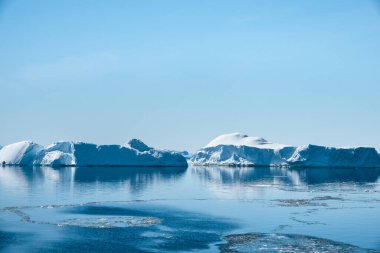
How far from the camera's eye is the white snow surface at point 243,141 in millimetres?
123444

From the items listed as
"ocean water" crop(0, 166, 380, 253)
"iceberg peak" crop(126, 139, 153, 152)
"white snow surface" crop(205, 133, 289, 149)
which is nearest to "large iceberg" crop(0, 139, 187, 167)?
"iceberg peak" crop(126, 139, 153, 152)

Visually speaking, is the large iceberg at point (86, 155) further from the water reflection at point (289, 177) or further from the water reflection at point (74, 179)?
the water reflection at point (289, 177)

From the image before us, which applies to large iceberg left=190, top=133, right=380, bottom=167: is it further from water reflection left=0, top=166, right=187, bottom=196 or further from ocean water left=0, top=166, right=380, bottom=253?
ocean water left=0, top=166, right=380, bottom=253

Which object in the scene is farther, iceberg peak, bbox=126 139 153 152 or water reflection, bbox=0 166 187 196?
iceberg peak, bbox=126 139 153 152

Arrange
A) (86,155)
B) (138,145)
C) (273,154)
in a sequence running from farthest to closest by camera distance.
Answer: (273,154), (138,145), (86,155)

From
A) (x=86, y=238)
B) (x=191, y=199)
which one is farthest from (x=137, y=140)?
(x=86, y=238)

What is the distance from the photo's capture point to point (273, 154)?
120m

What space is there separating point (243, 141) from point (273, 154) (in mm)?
12283

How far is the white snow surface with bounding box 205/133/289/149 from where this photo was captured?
405 ft

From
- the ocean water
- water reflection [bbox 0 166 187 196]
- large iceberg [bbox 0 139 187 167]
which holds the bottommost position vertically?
the ocean water

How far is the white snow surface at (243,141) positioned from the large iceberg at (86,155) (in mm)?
16733

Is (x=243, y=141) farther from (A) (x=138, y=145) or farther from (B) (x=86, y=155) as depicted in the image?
(B) (x=86, y=155)

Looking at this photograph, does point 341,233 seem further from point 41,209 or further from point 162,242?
point 41,209

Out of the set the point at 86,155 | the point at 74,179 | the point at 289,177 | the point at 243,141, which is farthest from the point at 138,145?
the point at 74,179
